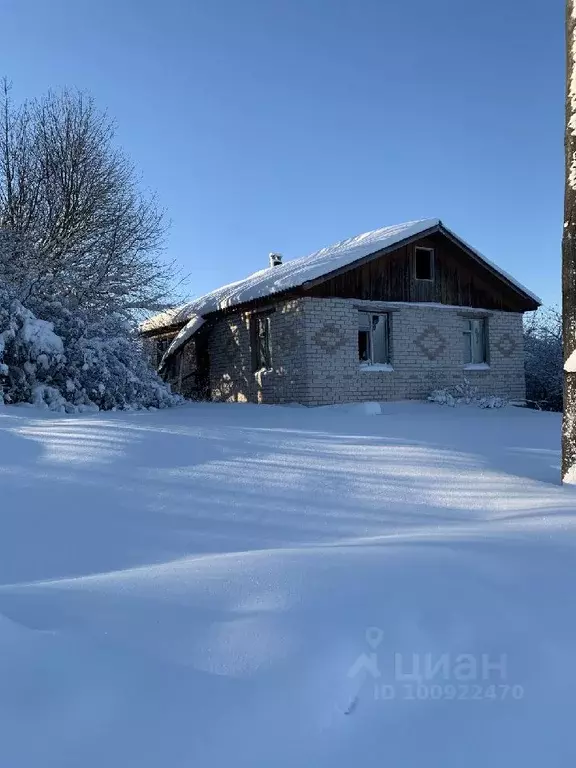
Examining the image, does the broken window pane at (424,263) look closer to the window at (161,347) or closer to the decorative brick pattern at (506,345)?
the decorative brick pattern at (506,345)

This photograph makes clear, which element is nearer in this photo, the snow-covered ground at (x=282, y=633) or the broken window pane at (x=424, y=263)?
the snow-covered ground at (x=282, y=633)

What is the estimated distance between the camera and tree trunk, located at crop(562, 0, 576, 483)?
515 centimetres

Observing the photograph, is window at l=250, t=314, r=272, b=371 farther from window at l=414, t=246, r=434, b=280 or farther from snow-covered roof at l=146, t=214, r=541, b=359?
window at l=414, t=246, r=434, b=280

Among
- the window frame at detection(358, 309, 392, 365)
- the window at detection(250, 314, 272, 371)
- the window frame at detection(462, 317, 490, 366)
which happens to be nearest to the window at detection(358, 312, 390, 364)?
the window frame at detection(358, 309, 392, 365)

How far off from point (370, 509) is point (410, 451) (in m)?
1.95

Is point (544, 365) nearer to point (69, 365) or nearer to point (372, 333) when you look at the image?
point (372, 333)

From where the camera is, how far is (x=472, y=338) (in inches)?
640

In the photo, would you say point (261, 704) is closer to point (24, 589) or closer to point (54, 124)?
point (24, 589)

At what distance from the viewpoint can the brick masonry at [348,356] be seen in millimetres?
13547

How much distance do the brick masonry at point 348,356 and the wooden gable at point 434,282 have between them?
0.82 ft

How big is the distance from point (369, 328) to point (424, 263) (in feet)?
8.60

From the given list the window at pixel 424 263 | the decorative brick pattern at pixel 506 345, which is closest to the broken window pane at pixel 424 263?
the window at pixel 424 263

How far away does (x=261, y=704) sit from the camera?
5.97 feet

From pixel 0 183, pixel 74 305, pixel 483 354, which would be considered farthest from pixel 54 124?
pixel 483 354
